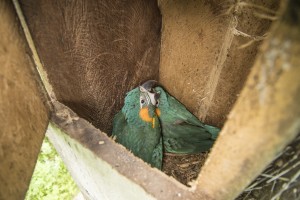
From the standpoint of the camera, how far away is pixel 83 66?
1.51m

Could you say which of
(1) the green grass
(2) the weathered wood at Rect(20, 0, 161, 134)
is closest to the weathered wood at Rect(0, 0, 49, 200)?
(2) the weathered wood at Rect(20, 0, 161, 134)

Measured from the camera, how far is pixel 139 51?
195 centimetres

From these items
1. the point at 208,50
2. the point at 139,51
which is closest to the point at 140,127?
the point at 139,51

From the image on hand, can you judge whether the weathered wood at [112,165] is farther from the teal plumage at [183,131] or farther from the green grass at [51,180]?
the green grass at [51,180]

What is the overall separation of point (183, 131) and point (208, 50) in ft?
2.90

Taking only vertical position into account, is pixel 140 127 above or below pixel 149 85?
below

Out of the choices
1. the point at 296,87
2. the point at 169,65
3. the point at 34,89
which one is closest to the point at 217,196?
the point at 296,87

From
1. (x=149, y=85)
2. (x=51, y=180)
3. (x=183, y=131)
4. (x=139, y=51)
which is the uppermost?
(x=139, y=51)

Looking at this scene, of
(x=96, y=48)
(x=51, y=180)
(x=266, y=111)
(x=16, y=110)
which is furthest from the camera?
(x=51, y=180)

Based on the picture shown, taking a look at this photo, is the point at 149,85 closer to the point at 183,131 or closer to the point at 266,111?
the point at 183,131

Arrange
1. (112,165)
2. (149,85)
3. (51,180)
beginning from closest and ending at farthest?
(112,165)
(149,85)
(51,180)

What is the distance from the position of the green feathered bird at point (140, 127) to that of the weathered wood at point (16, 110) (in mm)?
969

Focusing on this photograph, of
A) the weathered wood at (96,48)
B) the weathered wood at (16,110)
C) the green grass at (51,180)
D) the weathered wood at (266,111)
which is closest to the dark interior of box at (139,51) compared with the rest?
the weathered wood at (96,48)

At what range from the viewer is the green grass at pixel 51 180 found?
285 cm
